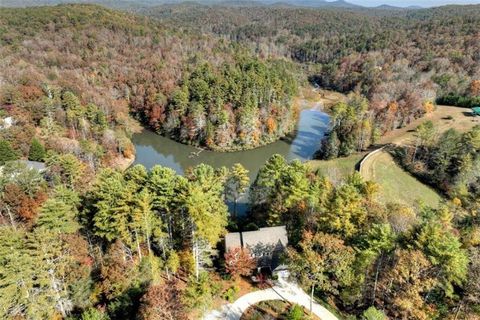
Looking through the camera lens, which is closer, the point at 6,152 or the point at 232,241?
the point at 232,241

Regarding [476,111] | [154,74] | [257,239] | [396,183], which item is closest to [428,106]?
[476,111]

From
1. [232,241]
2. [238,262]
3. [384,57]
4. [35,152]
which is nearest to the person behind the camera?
[238,262]

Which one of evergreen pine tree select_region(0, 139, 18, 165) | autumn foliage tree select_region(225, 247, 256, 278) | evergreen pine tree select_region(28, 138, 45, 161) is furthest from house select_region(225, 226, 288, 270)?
evergreen pine tree select_region(0, 139, 18, 165)

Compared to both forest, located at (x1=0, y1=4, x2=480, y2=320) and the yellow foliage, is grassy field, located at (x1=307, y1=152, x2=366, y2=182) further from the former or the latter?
the yellow foliage

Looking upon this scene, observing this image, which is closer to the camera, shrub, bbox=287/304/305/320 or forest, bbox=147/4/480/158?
shrub, bbox=287/304/305/320

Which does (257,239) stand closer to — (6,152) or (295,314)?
(295,314)
